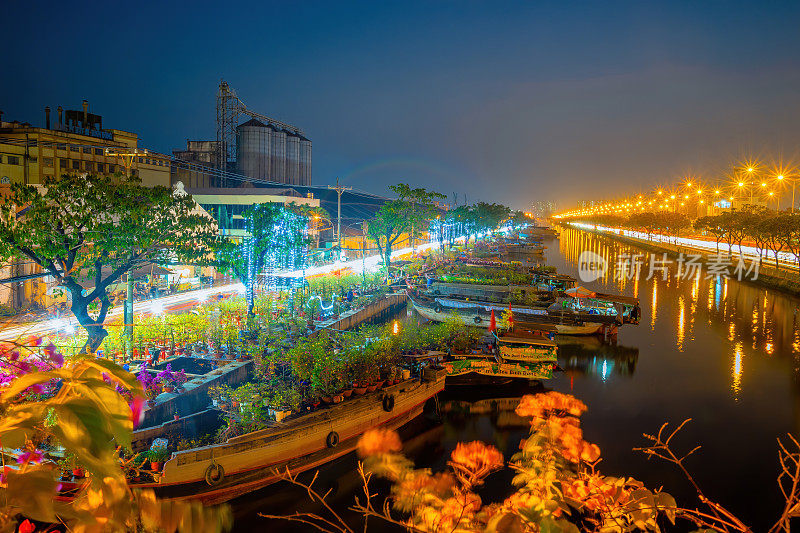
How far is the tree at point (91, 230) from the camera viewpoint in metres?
13.6

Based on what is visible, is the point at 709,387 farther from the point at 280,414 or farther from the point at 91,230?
the point at 91,230

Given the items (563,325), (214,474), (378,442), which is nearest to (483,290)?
(563,325)

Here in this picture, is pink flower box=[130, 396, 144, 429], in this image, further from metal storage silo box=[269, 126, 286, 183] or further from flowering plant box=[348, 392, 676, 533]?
metal storage silo box=[269, 126, 286, 183]

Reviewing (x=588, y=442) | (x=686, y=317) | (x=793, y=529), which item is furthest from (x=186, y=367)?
(x=686, y=317)

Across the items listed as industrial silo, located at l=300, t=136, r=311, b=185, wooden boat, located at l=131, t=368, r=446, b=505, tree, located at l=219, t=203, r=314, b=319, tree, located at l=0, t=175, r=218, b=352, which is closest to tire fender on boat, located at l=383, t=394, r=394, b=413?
wooden boat, located at l=131, t=368, r=446, b=505

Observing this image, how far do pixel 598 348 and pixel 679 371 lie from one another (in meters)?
4.46

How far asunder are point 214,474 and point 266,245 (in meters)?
16.6

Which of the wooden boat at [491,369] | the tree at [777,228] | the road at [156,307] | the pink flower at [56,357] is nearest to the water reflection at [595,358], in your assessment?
the wooden boat at [491,369]

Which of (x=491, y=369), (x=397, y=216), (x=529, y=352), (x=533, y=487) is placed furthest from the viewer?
(x=397, y=216)

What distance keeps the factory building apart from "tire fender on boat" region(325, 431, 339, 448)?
6471 centimetres

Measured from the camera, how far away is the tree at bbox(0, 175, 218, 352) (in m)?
13.6

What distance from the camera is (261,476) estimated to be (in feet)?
41.3

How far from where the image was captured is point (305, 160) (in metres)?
85.5

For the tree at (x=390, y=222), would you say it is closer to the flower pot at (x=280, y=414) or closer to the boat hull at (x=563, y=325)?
the boat hull at (x=563, y=325)
